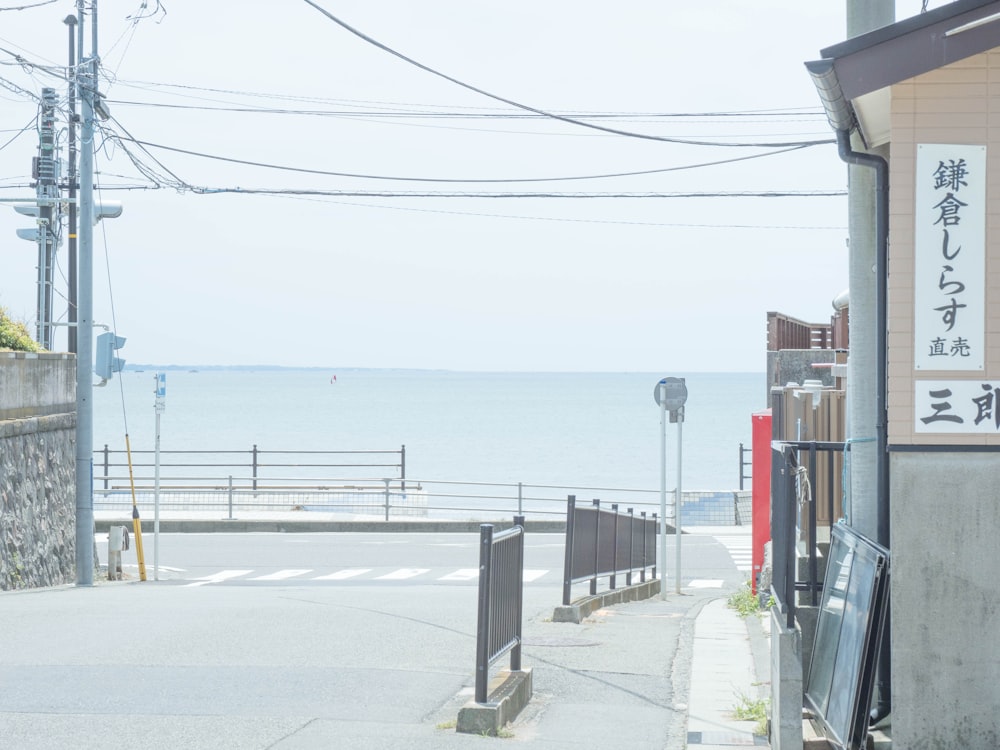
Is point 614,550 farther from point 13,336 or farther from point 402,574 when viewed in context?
point 13,336

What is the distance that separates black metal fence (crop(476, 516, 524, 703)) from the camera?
7.22 m

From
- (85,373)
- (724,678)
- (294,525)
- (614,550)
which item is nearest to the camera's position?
(724,678)

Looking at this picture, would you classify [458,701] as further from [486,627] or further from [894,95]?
[894,95]

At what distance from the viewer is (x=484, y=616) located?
7211mm

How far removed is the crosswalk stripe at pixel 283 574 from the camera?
2045 cm

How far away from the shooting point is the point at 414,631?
37.3ft

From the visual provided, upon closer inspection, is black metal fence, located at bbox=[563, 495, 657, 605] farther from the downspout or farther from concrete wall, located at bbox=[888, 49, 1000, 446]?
concrete wall, located at bbox=[888, 49, 1000, 446]

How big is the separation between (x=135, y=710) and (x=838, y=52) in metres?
5.54

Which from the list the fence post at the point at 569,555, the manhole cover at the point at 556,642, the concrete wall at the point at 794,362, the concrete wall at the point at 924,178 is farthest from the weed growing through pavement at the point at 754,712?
the concrete wall at the point at 794,362

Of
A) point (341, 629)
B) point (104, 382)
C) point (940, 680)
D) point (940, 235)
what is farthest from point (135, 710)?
point (104, 382)

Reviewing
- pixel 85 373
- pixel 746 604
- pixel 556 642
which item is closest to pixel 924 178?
pixel 556 642

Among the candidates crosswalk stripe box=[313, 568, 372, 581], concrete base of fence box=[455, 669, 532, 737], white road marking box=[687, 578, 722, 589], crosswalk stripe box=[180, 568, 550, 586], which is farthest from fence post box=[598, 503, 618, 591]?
concrete base of fence box=[455, 669, 532, 737]

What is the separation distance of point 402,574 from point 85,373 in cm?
633

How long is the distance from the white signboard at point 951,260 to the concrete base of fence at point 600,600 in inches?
290
